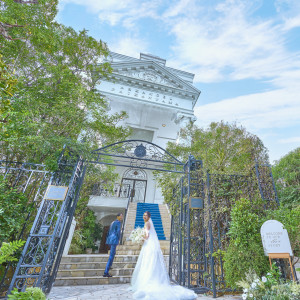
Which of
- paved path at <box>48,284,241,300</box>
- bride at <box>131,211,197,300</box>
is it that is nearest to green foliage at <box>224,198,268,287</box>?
paved path at <box>48,284,241,300</box>

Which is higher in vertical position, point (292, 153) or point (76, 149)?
point (292, 153)

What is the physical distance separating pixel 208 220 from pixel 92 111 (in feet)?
17.8

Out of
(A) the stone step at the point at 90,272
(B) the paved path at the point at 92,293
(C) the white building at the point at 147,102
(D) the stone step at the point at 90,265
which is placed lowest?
(B) the paved path at the point at 92,293

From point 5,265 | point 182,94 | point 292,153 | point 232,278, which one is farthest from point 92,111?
point 292,153

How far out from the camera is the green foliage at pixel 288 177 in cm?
1175

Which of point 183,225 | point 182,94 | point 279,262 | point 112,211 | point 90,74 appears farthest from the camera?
point 182,94

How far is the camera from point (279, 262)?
13.8 feet

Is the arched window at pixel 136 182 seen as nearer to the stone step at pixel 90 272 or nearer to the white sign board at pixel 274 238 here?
the stone step at pixel 90 272

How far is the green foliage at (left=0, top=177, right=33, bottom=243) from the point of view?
12.4 ft

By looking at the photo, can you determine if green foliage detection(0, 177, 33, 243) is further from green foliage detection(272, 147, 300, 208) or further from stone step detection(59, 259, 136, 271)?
green foliage detection(272, 147, 300, 208)

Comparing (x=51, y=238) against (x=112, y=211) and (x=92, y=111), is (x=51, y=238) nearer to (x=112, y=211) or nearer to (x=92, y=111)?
(x=92, y=111)

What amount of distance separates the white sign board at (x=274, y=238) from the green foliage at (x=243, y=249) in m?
0.21

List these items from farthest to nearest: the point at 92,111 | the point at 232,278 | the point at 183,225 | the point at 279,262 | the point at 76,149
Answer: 1. the point at 92,111
2. the point at 183,225
3. the point at 76,149
4. the point at 279,262
5. the point at 232,278

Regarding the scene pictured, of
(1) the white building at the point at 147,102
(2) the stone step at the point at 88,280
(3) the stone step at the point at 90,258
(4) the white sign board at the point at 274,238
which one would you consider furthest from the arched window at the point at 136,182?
(4) the white sign board at the point at 274,238
